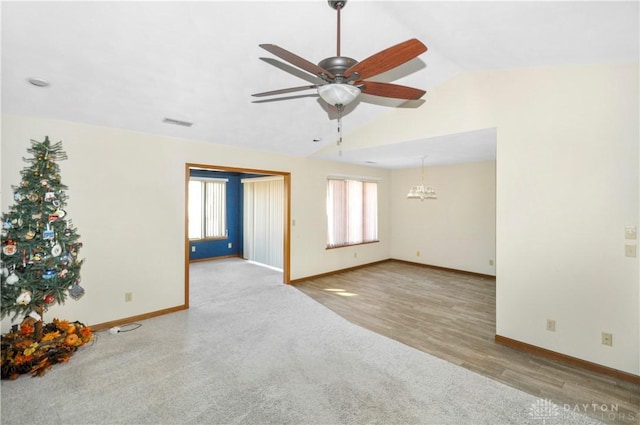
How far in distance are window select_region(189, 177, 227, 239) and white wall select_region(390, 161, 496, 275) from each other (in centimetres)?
466

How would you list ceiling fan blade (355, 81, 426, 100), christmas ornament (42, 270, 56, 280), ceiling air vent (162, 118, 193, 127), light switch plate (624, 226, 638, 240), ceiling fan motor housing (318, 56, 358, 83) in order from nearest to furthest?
ceiling fan motor housing (318, 56, 358, 83) → ceiling fan blade (355, 81, 426, 100) → light switch plate (624, 226, 638, 240) → christmas ornament (42, 270, 56, 280) → ceiling air vent (162, 118, 193, 127)

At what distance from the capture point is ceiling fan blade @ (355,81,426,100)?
6.26 feet

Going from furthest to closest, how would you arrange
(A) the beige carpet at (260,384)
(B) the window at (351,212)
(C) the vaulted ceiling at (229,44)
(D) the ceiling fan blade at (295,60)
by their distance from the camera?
1. (B) the window at (351,212)
2. (A) the beige carpet at (260,384)
3. (C) the vaulted ceiling at (229,44)
4. (D) the ceiling fan blade at (295,60)

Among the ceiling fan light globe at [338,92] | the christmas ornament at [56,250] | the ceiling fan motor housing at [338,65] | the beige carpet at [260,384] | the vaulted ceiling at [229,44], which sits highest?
the vaulted ceiling at [229,44]

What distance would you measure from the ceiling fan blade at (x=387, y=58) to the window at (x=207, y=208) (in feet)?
22.2

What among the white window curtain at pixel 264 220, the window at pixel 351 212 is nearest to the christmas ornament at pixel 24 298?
the white window curtain at pixel 264 220

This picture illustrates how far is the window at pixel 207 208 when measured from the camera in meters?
7.71

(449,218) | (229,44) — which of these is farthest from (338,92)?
(449,218)

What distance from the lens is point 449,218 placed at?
6.83 m

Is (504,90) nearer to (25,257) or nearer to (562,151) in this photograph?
(562,151)

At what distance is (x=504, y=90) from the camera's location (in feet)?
10.7

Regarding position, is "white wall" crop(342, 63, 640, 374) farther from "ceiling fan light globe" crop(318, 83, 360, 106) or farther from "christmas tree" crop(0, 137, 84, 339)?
"christmas tree" crop(0, 137, 84, 339)

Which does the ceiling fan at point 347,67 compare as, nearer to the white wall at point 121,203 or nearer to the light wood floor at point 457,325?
the light wood floor at point 457,325

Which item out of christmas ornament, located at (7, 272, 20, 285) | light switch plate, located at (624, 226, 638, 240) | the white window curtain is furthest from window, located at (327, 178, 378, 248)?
christmas ornament, located at (7, 272, 20, 285)
